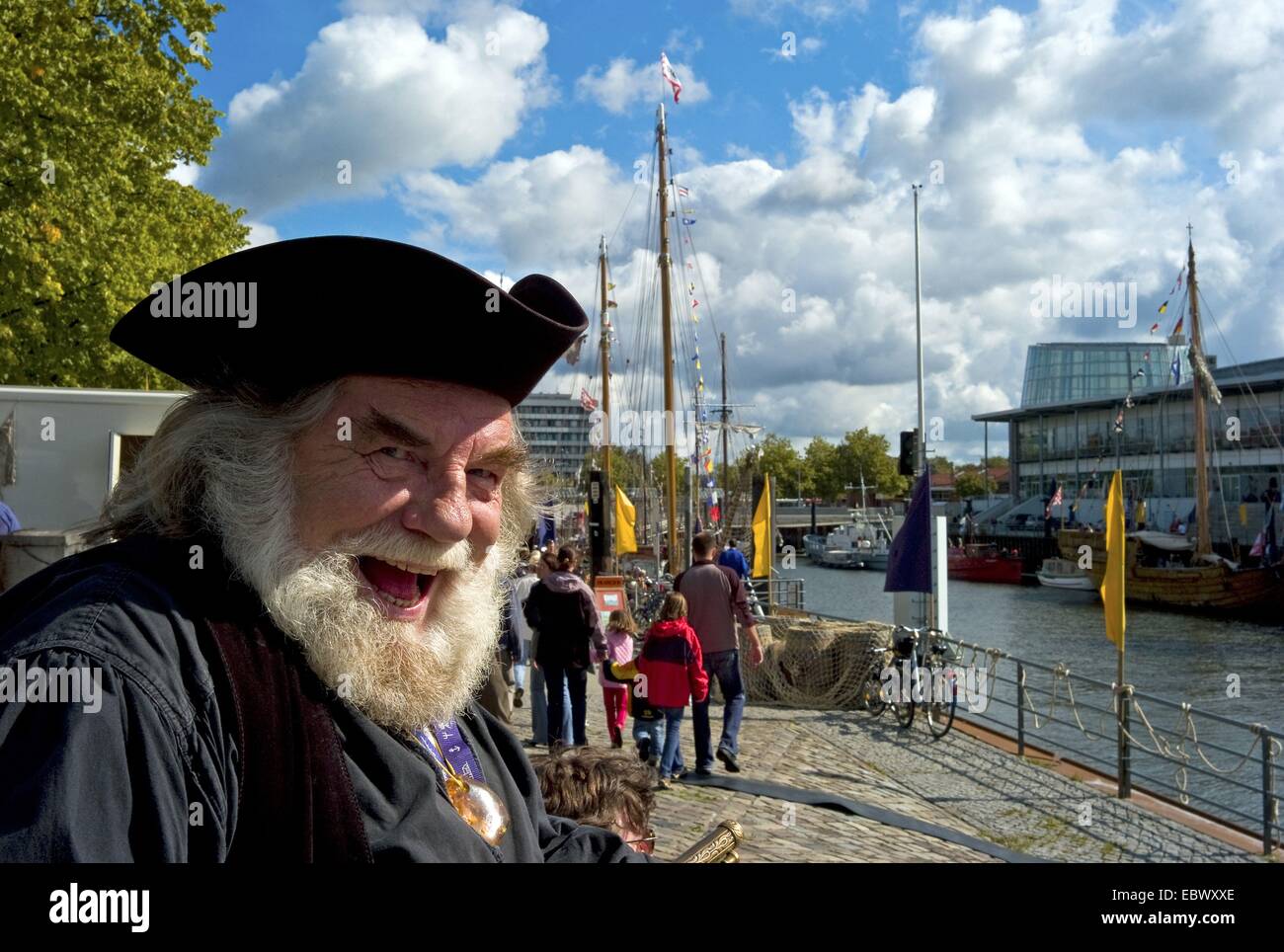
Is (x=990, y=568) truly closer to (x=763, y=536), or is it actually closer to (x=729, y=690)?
(x=763, y=536)

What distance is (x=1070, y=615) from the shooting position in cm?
4362

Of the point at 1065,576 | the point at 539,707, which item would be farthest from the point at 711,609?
the point at 1065,576

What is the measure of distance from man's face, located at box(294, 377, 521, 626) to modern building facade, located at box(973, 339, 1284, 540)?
4020 centimetres

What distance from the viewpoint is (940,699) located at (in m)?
11.7

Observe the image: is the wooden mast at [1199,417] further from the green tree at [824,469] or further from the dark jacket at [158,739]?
the green tree at [824,469]

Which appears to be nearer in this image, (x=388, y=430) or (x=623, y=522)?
(x=388, y=430)

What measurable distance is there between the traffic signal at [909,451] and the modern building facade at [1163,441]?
26.2m

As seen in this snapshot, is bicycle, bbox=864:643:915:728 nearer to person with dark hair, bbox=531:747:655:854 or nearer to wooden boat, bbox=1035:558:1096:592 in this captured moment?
person with dark hair, bbox=531:747:655:854

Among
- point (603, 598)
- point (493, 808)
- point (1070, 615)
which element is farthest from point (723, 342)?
point (493, 808)

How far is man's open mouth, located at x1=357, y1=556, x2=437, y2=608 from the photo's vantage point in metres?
1.56

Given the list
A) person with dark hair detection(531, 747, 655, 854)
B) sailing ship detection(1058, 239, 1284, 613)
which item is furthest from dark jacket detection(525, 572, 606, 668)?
sailing ship detection(1058, 239, 1284, 613)

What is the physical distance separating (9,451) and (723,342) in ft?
160

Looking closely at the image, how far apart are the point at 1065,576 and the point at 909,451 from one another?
1727 inches

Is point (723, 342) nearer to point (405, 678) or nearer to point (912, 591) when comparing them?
point (912, 591)
